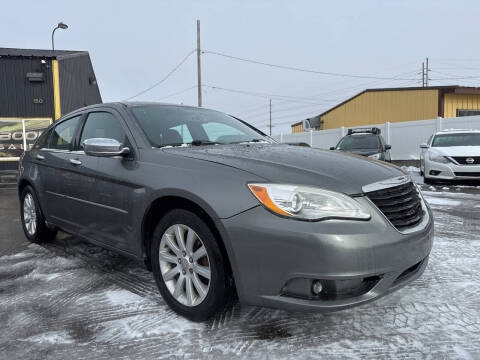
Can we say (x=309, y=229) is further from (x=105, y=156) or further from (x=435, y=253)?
(x=435, y=253)

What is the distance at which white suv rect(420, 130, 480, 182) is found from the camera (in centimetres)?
888

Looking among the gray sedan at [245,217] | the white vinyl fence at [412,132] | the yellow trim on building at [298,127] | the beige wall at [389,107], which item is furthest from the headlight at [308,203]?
the yellow trim on building at [298,127]

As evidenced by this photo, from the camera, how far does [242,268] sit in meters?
2.15

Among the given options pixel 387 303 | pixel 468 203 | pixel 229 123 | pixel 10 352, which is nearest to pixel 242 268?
pixel 387 303

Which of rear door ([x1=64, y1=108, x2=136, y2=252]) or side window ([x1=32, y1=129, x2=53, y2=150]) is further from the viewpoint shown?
side window ([x1=32, y1=129, x2=53, y2=150])

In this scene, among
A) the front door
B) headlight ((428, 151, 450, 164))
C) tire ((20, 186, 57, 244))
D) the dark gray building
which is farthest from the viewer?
the dark gray building

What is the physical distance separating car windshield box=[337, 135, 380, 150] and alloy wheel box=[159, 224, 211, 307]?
1015cm

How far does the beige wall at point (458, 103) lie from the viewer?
19.7 m

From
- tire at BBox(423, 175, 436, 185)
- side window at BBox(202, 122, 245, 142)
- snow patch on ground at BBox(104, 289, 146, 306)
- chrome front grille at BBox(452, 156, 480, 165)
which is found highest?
side window at BBox(202, 122, 245, 142)

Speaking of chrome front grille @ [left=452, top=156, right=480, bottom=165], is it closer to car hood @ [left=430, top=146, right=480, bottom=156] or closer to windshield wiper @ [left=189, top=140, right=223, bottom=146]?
car hood @ [left=430, top=146, right=480, bottom=156]

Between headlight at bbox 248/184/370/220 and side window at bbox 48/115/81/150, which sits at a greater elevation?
side window at bbox 48/115/81/150

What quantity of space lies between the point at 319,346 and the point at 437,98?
20723 mm

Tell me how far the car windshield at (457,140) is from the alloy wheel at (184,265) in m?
9.74

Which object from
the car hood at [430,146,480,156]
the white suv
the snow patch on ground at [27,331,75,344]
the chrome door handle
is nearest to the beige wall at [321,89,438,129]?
the white suv
